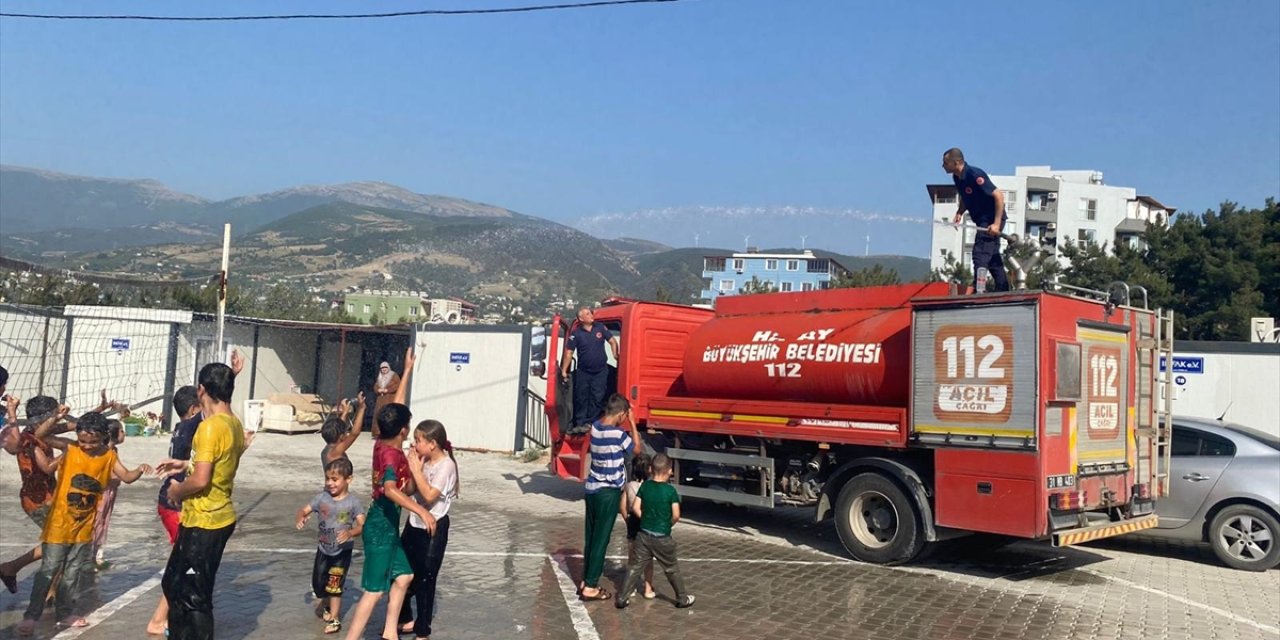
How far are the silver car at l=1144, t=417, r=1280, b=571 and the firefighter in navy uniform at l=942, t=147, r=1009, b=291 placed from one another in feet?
9.13

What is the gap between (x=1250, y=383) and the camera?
14430 mm

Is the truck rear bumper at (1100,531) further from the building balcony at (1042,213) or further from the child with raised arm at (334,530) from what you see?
the building balcony at (1042,213)

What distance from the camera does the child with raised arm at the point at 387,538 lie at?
576 centimetres

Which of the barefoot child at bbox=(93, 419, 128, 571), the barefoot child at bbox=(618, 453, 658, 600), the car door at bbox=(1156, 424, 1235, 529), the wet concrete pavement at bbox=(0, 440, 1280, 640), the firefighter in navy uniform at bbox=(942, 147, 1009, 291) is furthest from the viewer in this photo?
the car door at bbox=(1156, 424, 1235, 529)

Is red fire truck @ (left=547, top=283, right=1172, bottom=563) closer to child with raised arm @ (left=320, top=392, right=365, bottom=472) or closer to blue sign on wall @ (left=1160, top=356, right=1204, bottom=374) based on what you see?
child with raised arm @ (left=320, top=392, right=365, bottom=472)

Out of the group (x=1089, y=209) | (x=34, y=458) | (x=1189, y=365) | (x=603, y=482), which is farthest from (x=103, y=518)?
(x=1089, y=209)

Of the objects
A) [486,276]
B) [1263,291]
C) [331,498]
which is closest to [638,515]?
[331,498]

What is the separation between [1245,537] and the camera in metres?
9.77

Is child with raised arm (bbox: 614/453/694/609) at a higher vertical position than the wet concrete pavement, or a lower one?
Result: higher

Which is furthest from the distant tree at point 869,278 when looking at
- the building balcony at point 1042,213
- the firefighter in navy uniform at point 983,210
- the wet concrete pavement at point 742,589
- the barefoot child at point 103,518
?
the building balcony at point 1042,213

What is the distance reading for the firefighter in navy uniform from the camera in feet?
31.3

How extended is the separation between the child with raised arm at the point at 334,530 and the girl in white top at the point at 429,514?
22.1 inches

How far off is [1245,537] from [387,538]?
8623 mm

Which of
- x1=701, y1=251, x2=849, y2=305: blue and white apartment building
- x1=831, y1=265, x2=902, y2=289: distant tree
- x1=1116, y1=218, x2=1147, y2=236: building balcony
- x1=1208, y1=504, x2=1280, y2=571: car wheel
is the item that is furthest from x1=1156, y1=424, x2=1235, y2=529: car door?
x1=701, y1=251, x2=849, y2=305: blue and white apartment building
